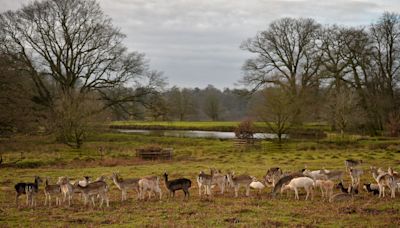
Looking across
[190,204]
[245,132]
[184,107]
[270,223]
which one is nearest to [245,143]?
[245,132]

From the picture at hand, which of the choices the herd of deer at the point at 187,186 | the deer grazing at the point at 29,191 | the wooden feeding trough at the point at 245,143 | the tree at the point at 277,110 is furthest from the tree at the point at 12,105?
the tree at the point at 277,110

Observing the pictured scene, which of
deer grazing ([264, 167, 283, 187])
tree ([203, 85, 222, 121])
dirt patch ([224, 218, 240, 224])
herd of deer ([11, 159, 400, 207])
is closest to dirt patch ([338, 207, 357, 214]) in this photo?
herd of deer ([11, 159, 400, 207])

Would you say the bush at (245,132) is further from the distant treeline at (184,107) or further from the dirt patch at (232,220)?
the dirt patch at (232,220)

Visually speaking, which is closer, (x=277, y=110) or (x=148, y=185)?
(x=148, y=185)

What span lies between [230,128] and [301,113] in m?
22.1

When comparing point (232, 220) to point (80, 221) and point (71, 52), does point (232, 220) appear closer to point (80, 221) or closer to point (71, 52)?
point (80, 221)

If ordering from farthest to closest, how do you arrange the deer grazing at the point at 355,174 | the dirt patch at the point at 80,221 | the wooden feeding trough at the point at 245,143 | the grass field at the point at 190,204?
the wooden feeding trough at the point at 245,143, the deer grazing at the point at 355,174, the dirt patch at the point at 80,221, the grass field at the point at 190,204

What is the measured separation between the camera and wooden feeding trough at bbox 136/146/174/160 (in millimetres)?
34031

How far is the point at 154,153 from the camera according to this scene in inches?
1342

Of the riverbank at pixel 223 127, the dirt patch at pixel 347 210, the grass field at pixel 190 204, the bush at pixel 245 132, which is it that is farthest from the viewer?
the riverbank at pixel 223 127

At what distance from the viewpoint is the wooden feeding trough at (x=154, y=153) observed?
3403 cm

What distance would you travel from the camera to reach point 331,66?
56.6 metres

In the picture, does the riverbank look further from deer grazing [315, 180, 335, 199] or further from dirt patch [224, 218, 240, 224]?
dirt patch [224, 218, 240, 224]

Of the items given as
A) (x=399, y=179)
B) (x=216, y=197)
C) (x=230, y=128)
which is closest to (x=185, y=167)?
(x=216, y=197)
